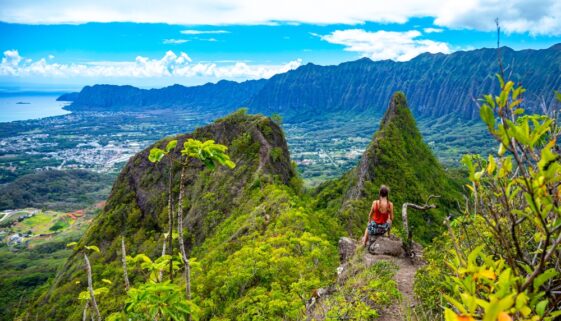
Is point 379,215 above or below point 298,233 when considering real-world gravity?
above

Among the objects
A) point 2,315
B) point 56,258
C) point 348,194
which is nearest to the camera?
point 348,194

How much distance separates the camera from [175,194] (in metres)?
40.9

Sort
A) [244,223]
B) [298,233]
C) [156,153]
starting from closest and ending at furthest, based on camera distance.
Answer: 1. [156,153]
2. [298,233]
3. [244,223]

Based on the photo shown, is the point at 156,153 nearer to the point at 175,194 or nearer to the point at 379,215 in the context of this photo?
the point at 379,215

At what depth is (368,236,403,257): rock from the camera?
15211mm

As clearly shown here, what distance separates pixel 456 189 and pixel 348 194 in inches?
837

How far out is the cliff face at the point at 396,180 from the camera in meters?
40.1

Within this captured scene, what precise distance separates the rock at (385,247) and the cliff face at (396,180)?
60.9ft

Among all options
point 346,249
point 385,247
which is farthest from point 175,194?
point 385,247

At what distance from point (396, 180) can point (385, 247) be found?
33.1 m

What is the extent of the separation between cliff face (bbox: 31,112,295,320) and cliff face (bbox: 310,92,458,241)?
28.0 feet

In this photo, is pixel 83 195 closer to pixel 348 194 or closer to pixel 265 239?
pixel 348 194

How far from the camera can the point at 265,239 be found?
21.3 m

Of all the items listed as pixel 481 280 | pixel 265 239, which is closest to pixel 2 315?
pixel 265 239
